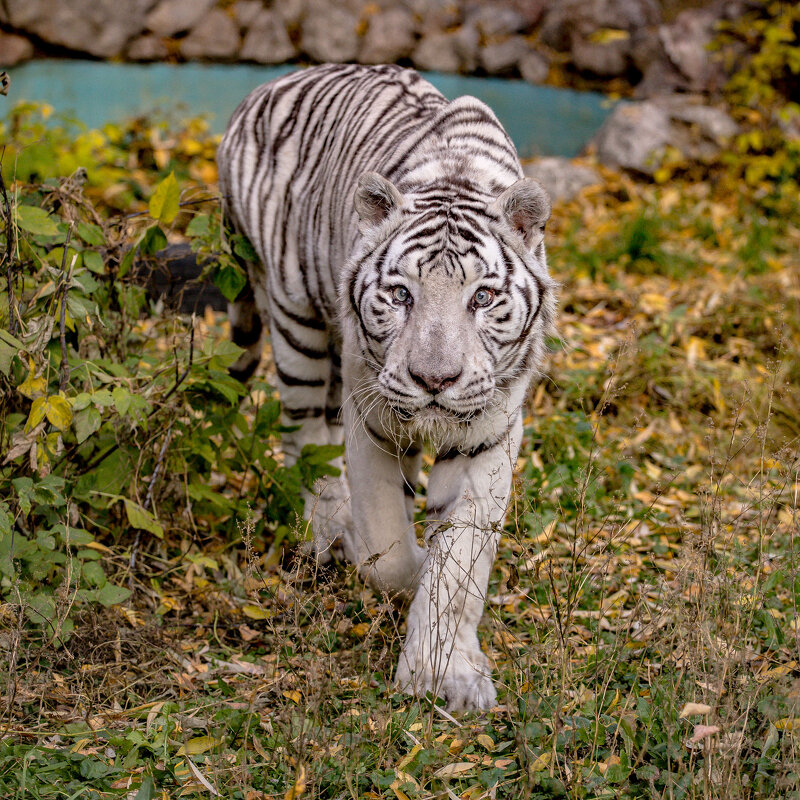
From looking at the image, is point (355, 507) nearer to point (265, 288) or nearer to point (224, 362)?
point (224, 362)

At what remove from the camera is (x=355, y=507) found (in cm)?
306

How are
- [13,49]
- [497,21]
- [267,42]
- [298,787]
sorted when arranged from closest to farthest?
[298,787] → [13,49] → [267,42] → [497,21]

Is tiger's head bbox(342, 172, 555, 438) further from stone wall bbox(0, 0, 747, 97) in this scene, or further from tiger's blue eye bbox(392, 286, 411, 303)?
stone wall bbox(0, 0, 747, 97)

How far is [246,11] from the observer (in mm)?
8258

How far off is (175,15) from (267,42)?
0.77m

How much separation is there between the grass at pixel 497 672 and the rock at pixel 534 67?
5.10 m

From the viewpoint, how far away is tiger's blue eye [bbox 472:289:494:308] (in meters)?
2.66

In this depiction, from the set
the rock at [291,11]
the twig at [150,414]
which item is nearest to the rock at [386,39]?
the rock at [291,11]

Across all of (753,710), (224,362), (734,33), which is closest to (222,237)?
(224,362)

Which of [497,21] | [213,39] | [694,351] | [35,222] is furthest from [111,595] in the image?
[497,21]

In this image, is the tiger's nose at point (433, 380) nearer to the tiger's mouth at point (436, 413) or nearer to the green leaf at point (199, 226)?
the tiger's mouth at point (436, 413)

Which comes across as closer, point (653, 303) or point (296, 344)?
point (296, 344)

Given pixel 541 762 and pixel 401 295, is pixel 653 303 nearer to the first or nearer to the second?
pixel 401 295

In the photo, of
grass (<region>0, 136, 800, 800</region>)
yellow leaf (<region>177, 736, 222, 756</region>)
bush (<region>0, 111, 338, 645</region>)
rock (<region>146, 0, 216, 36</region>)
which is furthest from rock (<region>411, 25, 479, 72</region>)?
yellow leaf (<region>177, 736, 222, 756</region>)
